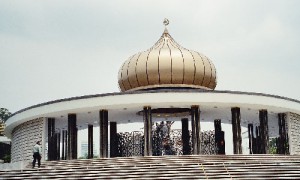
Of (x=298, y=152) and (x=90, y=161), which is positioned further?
(x=298, y=152)

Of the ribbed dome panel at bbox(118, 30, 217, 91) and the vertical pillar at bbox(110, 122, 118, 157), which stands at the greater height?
the ribbed dome panel at bbox(118, 30, 217, 91)

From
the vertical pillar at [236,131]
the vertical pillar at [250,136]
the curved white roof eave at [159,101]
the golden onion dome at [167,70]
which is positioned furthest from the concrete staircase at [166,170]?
the vertical pillar at [250,136]

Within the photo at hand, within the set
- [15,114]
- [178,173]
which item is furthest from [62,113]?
[178,173]

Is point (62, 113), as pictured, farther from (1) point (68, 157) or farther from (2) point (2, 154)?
(2) point (2, 154)

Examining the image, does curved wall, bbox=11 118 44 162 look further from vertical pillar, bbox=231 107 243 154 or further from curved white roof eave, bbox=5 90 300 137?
vertical pillar, bbox=231 107 243 154

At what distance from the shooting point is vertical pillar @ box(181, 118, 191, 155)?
30562mm

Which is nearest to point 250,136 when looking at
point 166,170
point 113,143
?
point 113,143

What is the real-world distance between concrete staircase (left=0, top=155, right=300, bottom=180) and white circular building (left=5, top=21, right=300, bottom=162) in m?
3.98

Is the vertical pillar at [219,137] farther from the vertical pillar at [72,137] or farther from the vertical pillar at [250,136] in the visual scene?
the vertical pillar at [72,137]

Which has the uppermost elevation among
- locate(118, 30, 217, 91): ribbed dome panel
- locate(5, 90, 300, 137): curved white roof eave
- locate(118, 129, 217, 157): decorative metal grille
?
locate(118, 30, 217, 91): ribbed dome panel

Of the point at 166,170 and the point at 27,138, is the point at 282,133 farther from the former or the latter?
the point at 27,138

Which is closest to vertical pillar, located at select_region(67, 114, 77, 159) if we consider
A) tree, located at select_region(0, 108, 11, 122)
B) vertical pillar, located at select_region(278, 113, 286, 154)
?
vertical pillar, located at select_region(278, 113, 286, 154)

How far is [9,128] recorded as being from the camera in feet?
102

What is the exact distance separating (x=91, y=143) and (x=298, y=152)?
41.4 ft
